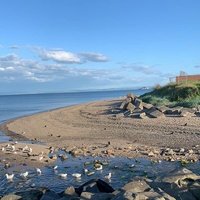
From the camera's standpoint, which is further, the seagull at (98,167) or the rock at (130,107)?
the rock at (130,107)

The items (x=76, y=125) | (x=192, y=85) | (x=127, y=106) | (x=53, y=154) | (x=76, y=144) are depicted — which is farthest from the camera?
(x=192, y=85)

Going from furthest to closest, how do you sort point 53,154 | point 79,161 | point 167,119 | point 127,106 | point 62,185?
1. point 127,106
2. point 167,119
3. point 53,154
4. point 79,161
5. point 62,185

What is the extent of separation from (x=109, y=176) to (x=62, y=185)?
152cm

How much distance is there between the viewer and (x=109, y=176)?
13.5m

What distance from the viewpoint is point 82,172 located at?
47.6 ft

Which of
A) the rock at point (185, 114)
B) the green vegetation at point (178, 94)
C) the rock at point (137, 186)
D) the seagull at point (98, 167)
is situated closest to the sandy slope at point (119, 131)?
the rock at point (185, 114)

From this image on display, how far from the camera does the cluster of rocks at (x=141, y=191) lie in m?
8.47

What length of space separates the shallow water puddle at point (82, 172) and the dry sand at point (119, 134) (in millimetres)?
1632

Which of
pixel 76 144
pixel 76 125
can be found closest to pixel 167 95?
pixel 76 125

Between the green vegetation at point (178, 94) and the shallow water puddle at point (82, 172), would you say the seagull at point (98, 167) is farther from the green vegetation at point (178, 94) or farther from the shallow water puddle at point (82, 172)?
the green vegetation at point (178, 94)

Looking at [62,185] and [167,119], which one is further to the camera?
[167,119]

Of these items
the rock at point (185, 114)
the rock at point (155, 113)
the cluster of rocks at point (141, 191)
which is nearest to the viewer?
the cluster of rocks at point (141, 191)

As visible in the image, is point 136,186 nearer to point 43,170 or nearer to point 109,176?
point 109,176

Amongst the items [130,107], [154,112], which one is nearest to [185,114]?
[154,112]
